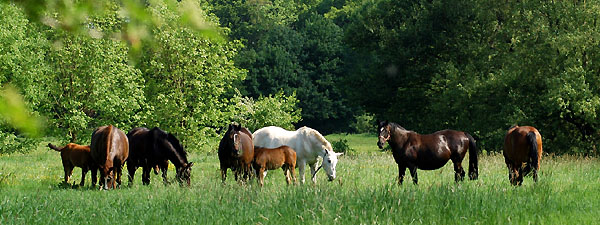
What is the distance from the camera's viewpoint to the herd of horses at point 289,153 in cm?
1384

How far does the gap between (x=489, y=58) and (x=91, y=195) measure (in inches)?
1024

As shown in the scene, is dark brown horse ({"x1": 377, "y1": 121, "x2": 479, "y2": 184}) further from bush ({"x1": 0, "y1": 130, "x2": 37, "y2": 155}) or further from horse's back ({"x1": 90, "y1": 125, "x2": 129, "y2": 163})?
bush ({"x1": 0, "y1": 130, "x2": 37, "y2": 155})

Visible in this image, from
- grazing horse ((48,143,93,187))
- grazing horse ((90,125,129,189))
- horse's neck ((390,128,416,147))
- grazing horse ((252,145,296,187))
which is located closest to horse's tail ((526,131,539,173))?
horse's neck ((390,128,416,147))

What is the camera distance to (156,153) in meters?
15.8

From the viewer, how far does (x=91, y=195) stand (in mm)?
12891

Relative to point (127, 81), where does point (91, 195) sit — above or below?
below

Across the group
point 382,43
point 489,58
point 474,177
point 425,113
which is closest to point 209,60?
point 382,43

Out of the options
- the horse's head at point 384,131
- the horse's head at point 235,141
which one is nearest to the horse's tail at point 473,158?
the horse's head at point 384,131

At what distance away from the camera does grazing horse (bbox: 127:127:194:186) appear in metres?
15.6

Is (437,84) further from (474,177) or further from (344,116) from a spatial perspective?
(344,116)

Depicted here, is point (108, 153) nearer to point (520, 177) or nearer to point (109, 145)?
point (109, 145)

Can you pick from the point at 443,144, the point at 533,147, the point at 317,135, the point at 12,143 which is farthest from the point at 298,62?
the point at 533,147

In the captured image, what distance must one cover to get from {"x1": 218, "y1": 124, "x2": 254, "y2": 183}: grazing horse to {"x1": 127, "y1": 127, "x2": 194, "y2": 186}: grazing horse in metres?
1.20

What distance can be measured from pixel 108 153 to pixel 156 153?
1.45m
